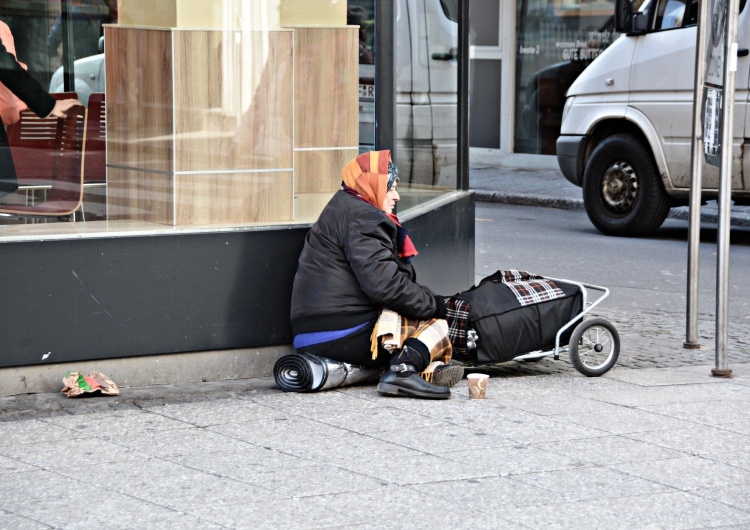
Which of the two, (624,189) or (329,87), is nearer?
(329,87)

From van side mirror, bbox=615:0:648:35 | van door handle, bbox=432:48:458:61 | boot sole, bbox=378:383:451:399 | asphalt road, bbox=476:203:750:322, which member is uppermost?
van side mirror, bbox=615:0:648:35

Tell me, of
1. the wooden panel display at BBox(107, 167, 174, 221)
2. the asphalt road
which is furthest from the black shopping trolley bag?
the asphalt road

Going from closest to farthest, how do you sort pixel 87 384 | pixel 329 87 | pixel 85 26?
pixel 87 384
pixel 85 26
pixel 329 87

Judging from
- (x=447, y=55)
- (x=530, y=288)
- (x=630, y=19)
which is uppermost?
(x=630, y=19)

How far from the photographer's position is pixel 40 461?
4773 millimetres

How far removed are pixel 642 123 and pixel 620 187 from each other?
70cm

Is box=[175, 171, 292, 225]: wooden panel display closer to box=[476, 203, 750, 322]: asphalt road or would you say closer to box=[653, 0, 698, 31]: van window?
box=[476, 203, 750, 322]: asphalt road

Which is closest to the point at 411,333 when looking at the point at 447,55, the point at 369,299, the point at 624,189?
the point at 369,299

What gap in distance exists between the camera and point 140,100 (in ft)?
20.6

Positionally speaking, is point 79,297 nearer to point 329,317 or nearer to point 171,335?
point 171,335

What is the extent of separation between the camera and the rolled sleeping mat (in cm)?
585

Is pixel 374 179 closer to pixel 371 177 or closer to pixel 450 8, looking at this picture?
pixel 371 177

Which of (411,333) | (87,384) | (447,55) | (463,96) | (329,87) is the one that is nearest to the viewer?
(87,384)

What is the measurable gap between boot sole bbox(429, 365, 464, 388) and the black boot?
14 cm
